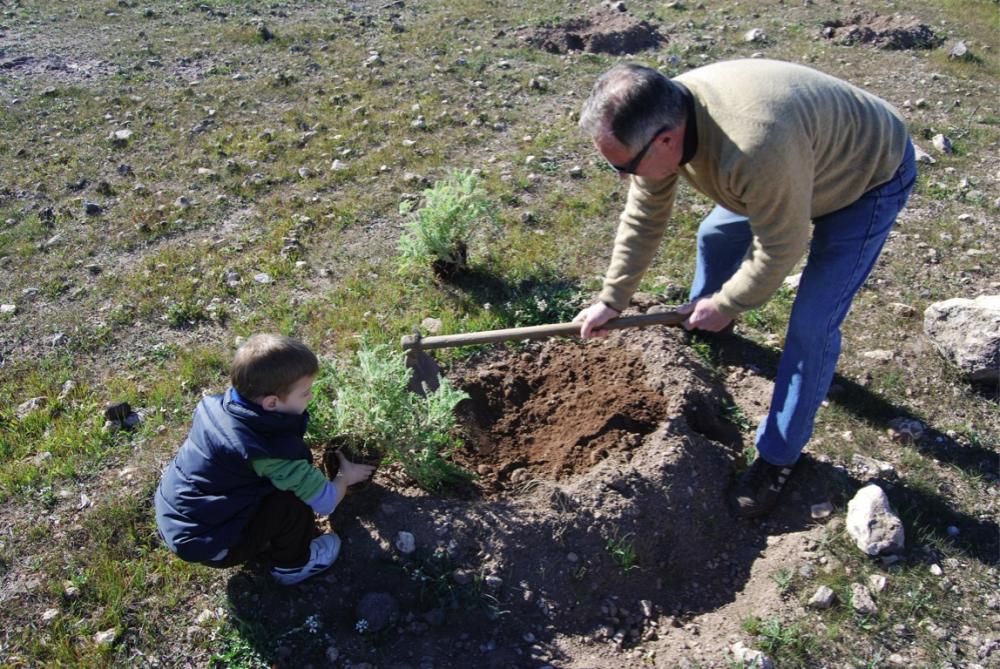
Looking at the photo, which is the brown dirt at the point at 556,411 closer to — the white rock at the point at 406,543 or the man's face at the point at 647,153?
the white rock at the point at 406,543

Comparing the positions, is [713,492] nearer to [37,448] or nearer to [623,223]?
[623,223]

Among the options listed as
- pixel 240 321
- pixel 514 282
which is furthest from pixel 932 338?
pixel 240 321

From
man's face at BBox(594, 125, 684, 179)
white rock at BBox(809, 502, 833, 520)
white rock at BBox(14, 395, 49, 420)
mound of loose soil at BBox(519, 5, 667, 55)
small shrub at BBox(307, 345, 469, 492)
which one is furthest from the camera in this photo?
mound of loose soil at BBox(519, 5, 667, 55)

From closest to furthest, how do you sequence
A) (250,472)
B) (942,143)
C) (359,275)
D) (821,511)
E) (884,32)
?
(250,472), (821,511), (359,275), (942,143), (884,32)

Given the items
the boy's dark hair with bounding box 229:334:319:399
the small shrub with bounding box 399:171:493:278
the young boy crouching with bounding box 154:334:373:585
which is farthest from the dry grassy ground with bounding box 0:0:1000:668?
the boy's dark hair with bounding box 229:334:319:399

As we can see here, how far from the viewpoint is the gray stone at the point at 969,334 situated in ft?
14.6

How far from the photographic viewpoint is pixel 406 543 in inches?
139

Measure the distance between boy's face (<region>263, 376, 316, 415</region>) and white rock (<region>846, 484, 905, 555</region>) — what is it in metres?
2.67

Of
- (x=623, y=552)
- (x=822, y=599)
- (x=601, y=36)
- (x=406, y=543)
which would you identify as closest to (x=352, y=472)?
(x=406, y=543)

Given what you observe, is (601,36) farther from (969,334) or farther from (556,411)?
(556,411)

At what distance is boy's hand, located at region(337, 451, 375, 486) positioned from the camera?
11.7 feet

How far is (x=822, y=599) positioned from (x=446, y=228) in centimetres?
334

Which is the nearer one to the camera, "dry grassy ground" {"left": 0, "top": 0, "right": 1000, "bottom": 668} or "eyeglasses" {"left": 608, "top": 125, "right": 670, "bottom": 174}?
"eyeglasses" {"left": 608, "top": 125, "right": 670, "bottom": 174}

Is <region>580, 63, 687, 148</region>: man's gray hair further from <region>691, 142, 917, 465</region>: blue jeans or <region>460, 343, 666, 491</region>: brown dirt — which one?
<region>460, 343, 666, 491</region>: brown dirt
